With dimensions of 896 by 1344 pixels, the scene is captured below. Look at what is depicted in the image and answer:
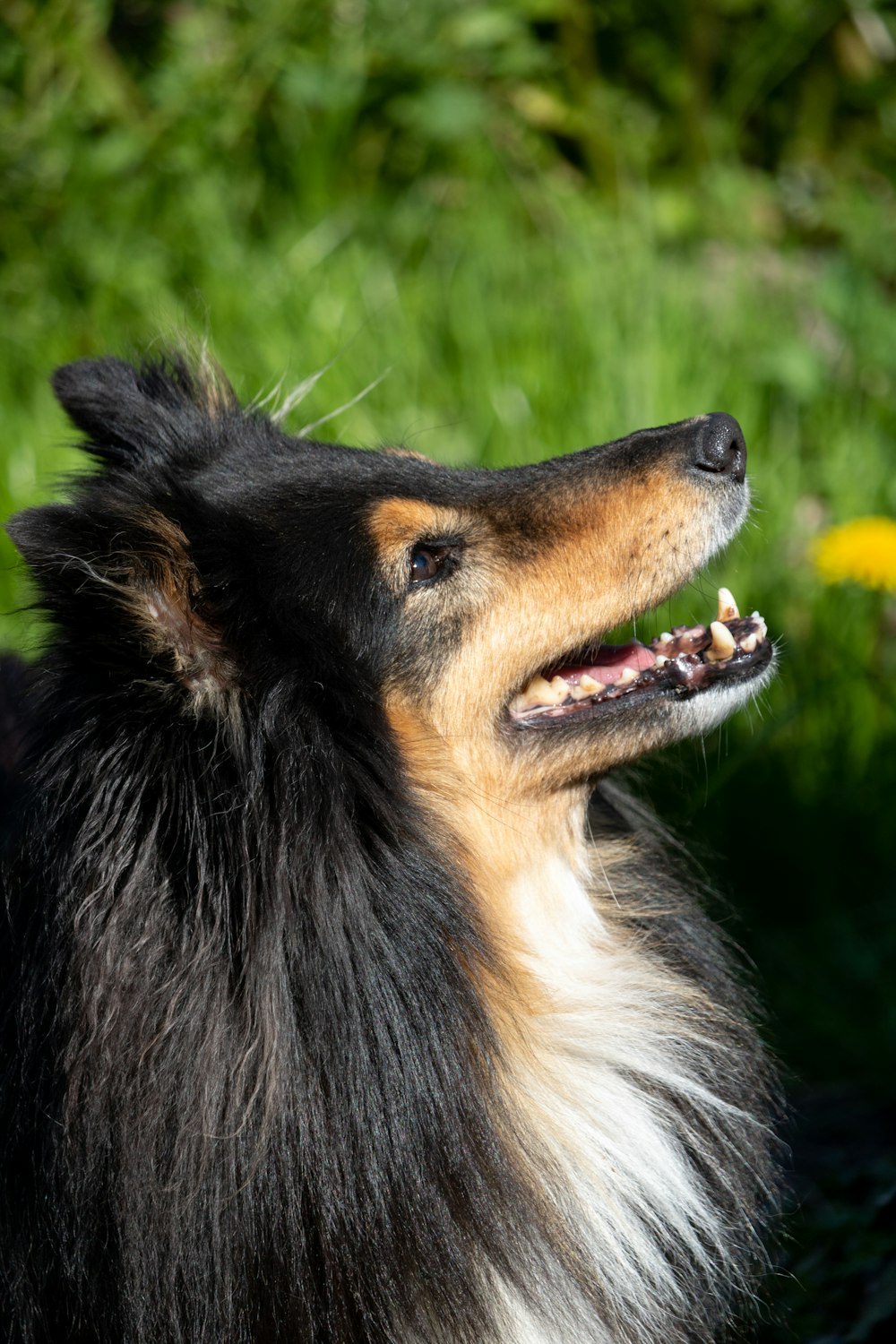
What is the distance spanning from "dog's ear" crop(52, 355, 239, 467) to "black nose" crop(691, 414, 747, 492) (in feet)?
2.88

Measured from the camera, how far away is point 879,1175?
109 inches

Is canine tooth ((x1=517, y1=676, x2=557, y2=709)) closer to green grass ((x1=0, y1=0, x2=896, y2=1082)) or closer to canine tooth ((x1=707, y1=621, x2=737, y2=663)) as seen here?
canine tooth ((x1=707, y1=621, x2=737, y2=663))

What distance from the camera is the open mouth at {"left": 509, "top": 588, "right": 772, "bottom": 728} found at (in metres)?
2.29

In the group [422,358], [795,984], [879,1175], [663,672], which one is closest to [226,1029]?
[663,672]

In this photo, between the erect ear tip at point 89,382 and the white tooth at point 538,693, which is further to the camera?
the erect ear tip at point 89,382

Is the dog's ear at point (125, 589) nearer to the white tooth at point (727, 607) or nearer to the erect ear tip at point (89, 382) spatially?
the erect ear tip at point (89, 382)

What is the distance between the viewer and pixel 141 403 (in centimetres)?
246

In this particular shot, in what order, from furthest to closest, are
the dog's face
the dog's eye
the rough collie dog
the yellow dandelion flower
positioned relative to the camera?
1. the yellow dandelion flower
2. the dog's eye
3. the dog's face
4. the rough collie dog

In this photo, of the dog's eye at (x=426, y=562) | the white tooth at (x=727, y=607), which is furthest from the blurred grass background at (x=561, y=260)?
the dog's eye at (x=426, y=562)

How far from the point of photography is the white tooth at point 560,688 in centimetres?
232

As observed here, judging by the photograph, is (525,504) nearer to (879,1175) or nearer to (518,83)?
(879,1175)

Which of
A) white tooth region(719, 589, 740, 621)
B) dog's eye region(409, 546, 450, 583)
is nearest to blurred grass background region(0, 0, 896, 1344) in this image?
white tooth region(719, 589, 740, 621)

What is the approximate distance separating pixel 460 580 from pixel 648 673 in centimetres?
37

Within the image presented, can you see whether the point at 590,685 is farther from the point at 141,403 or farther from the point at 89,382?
the point at 89,382
